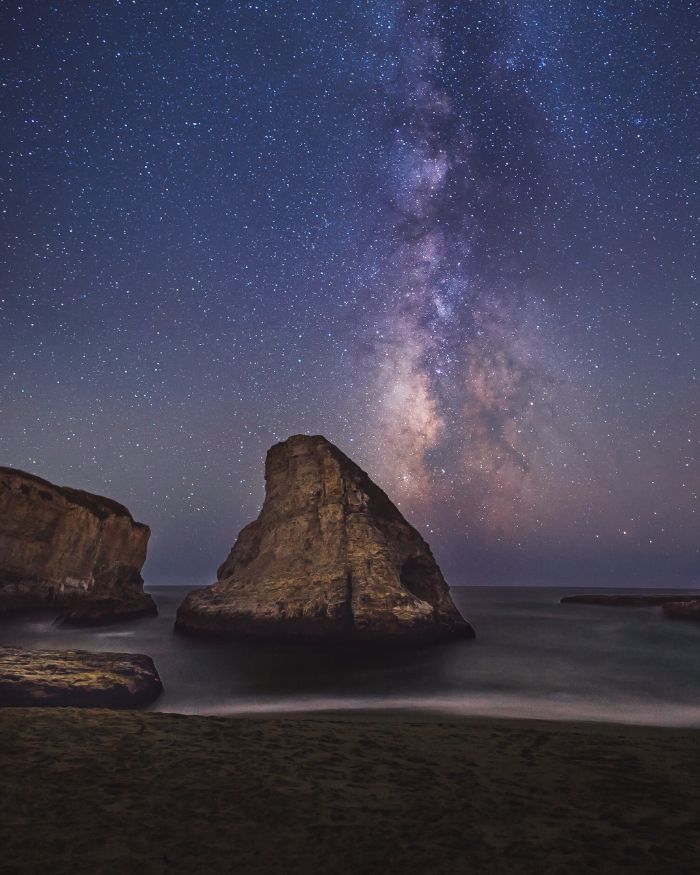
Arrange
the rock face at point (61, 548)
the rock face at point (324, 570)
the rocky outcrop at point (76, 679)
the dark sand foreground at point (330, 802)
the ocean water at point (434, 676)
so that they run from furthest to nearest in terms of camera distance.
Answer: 1. the rock face at point (61, 548)
2. the rock face at point (324, 570)
3. the ocean water at point (434, 676)
4. the rocky outcrop at point (76, 679)
5. the dark sand foreground at point (330, 802)

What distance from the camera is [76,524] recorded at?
65.7m

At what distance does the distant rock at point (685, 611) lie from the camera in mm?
69750

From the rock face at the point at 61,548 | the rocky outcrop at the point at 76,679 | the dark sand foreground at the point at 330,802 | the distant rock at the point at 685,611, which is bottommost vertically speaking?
the dark sand foreground at the point at 330,802

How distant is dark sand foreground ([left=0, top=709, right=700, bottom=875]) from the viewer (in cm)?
481

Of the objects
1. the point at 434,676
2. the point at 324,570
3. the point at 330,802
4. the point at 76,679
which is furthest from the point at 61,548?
the point at 330,802

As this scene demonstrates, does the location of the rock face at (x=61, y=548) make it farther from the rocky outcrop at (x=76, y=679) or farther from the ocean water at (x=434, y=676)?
the rocky outcrop at (x=76, y=679)

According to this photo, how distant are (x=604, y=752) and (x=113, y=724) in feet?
30.7

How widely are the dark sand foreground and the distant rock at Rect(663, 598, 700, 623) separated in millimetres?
74802

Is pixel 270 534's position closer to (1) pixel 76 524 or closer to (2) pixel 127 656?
(2) pixel 127 656

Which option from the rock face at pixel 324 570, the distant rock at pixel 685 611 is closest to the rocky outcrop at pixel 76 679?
the rock face at pixel 324 570

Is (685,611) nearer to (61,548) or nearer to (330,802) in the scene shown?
(330,802)

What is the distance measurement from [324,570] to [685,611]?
62.5 m

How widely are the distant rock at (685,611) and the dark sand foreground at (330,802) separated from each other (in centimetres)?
7480

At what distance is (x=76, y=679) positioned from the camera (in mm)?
15078
